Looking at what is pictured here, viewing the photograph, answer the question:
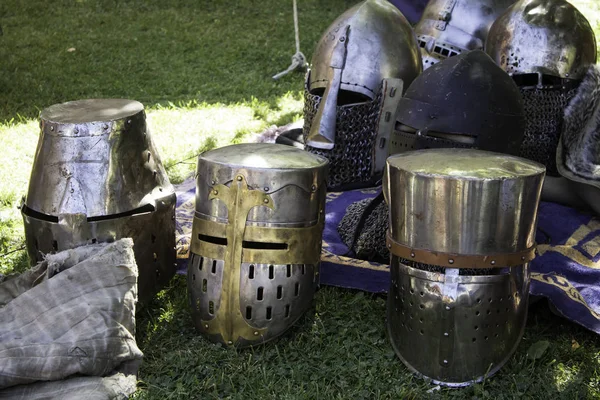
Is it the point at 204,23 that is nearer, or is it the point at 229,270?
the point at 229,270

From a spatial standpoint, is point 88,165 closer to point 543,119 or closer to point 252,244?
point 252,244

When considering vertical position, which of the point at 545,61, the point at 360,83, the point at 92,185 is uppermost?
the point at 545,61

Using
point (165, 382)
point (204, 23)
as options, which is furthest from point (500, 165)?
point (204, 23)

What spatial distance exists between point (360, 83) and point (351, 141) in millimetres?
352

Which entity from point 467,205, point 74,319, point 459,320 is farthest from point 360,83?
point 74,319

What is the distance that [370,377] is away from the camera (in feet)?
8.95

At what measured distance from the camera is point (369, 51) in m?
4.28

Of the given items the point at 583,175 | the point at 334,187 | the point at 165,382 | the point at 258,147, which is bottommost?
the point at 165,382

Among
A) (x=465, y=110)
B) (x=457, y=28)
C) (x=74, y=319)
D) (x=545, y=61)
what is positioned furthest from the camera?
(x=457, y=28)

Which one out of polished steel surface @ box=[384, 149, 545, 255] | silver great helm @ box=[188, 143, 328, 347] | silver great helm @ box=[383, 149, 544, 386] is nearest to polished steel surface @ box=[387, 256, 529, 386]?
silver great helm @ box=[383, 149, 544, 386]

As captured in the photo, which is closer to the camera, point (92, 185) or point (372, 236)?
point (92, 185)

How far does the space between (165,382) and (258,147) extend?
1037mm

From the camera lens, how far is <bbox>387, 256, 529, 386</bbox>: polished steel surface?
8.41 feet

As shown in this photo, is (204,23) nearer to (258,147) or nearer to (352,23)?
(352,23)
